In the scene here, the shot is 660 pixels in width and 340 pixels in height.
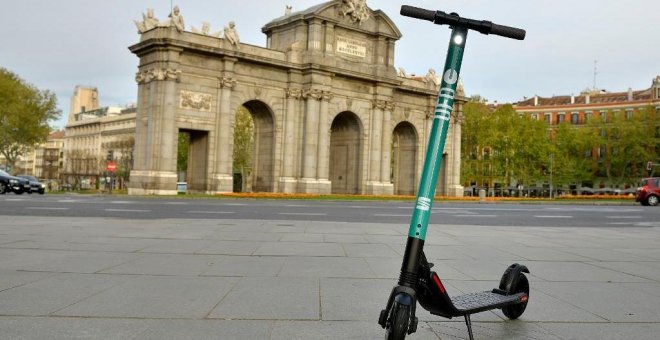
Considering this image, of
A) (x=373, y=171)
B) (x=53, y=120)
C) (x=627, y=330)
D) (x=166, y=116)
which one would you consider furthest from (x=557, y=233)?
(x=53, y=120)

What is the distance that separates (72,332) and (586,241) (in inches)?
459

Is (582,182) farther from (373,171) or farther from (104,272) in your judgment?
(104,272)

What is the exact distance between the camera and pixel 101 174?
103625 mm

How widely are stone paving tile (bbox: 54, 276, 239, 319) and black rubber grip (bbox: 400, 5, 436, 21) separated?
9.78ft

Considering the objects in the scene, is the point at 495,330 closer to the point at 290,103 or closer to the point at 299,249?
the point at 299,249

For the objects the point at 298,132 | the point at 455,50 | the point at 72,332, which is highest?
the point at 298,132

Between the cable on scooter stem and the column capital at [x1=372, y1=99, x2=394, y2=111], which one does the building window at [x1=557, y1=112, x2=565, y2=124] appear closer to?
the column capital at [x1=372, y1=99, x2=394, y2=111]

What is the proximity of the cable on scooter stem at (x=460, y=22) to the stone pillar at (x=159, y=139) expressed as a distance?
119ft

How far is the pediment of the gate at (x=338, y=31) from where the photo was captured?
1768 inches

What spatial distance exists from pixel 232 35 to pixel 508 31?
39379mm

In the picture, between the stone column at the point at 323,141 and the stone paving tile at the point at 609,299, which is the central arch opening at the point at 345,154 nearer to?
the stone column at the point at 323,141

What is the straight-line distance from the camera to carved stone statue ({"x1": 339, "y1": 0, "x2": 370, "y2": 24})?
46.4 m

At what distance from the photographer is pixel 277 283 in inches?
268

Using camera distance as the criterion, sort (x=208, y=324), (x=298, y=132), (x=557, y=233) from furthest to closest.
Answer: (x=298, y=132) < (x=557, y=233) < (x=208, y=324)
